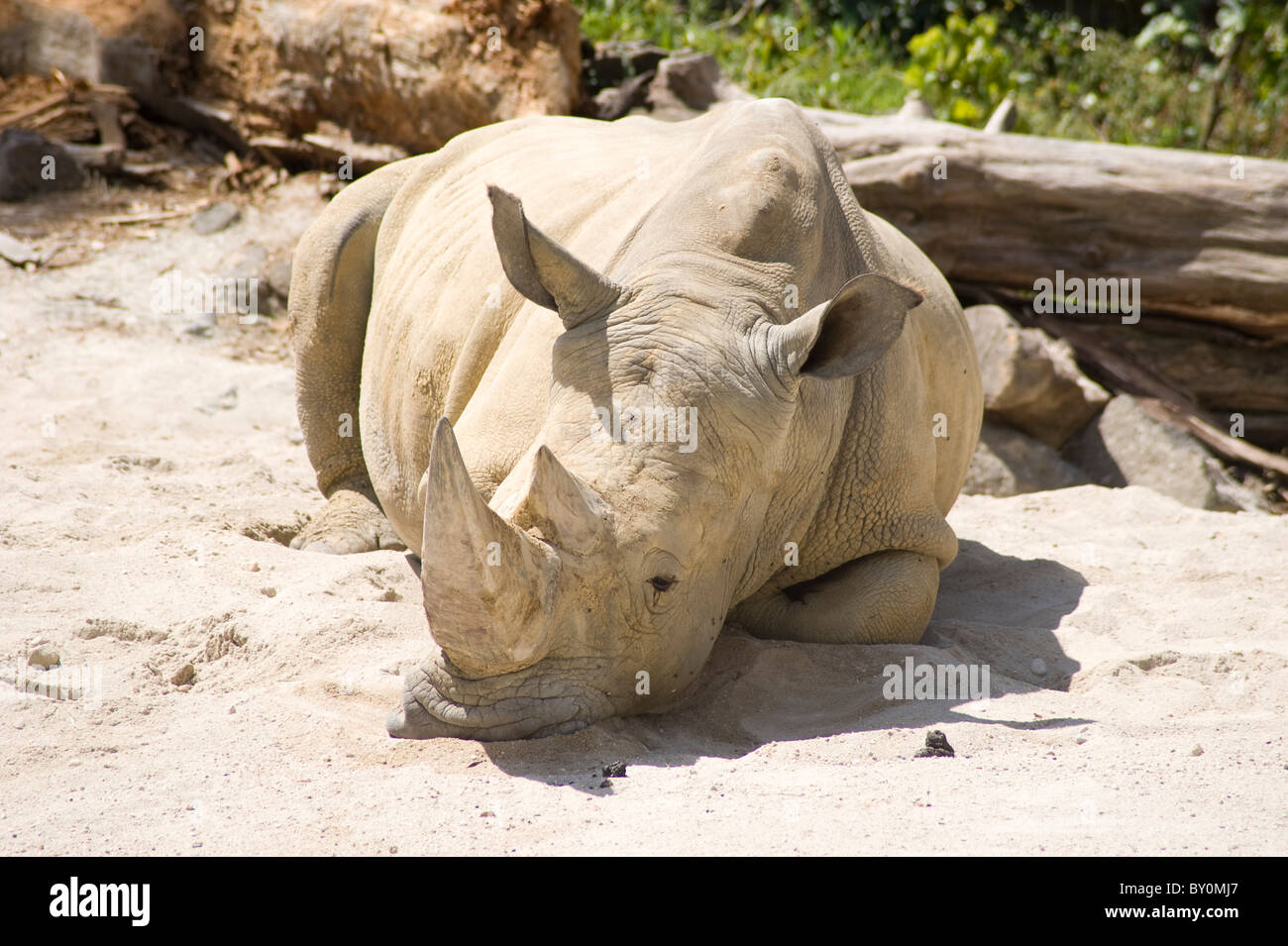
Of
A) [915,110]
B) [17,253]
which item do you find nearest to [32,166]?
[17,253]

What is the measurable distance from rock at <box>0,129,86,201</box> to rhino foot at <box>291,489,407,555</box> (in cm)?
491

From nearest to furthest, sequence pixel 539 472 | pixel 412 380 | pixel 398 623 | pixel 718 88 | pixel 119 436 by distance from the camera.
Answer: pixel 539 472 → pixel 398 623 → pixel 412 380 → pixel 119 436 → pixel 718 88

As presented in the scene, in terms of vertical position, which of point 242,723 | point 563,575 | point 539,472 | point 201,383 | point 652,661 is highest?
point 539,472

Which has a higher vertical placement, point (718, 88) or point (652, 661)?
point (718, 88)

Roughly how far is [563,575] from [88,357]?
5.31 metres

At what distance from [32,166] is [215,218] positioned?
4.38 feet

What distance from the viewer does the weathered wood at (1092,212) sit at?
7.70 meters

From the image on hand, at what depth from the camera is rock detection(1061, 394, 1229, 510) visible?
23.6 feet

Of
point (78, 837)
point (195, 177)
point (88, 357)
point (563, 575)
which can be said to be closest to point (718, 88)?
point (195, 177)

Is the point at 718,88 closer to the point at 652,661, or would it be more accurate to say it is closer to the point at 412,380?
the point at 412,380

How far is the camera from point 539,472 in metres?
3.17

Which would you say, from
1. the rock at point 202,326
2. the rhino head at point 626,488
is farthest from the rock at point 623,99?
the rhino head at point 626,488

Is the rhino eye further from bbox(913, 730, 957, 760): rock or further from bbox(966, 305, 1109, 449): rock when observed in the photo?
bbox(966, 305, 1109, 449): rock

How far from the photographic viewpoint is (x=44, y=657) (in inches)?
155
